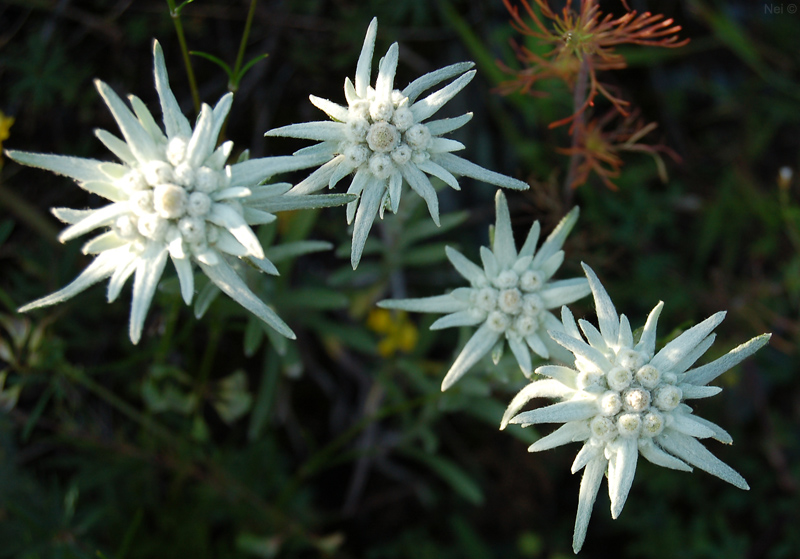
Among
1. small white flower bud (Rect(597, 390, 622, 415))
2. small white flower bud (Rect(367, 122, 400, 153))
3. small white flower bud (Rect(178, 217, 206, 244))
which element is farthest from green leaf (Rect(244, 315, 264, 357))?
small white flower bud (Rect(597, 390, 622, 415))

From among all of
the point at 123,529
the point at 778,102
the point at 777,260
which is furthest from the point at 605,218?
the point at 123,529

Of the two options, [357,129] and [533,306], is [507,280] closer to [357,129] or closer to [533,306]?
[533,306]

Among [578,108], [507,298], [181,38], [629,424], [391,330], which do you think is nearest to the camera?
[629,424]

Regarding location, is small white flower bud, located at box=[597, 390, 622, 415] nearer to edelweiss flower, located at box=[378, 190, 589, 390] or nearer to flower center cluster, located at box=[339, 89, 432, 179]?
edelweiss flower, located at box=[378, 190, 589, 390]

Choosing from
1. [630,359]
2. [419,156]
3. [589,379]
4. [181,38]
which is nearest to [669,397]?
[630,359]

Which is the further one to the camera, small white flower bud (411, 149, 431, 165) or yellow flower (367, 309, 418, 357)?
yellow flower (367, 309, 418, 357)

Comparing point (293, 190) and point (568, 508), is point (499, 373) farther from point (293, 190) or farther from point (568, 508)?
point (568, 508)
